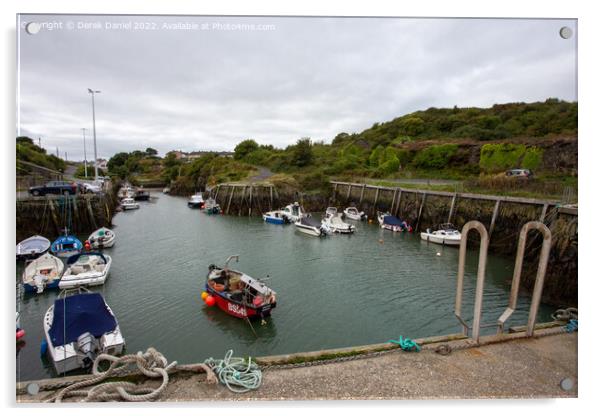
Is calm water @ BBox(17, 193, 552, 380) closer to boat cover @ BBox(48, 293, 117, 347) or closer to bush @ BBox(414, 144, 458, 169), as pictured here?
boat cover @ BBox(48, 293, 117, 347)

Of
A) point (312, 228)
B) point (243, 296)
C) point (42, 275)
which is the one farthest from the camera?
point (312, 228)

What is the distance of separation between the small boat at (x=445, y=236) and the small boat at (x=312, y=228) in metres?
6.30

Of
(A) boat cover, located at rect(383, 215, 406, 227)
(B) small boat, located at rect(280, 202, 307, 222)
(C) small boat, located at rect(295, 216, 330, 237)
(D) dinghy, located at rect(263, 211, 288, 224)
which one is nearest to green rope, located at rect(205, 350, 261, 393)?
(C) small boat, located at rect(295, 216, 330, 237)

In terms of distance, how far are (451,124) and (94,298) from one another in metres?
44.0

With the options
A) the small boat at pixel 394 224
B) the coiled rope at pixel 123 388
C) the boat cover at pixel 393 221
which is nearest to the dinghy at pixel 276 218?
the small boat at pixel 394 224

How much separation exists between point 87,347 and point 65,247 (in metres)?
11.1

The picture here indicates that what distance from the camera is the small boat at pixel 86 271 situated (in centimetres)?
1227

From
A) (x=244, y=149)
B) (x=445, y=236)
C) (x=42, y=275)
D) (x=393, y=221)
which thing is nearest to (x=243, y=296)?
(x=42, y=275)

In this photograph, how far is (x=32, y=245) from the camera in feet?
50.0

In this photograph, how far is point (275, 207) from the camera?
3341 cm

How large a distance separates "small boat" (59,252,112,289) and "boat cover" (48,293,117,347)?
5211mm

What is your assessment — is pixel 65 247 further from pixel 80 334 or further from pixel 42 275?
pixel 80 334

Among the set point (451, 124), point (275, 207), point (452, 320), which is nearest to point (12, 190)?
point (452, 320)

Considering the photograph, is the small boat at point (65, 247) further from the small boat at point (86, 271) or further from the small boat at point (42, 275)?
the small boat at point (42, 275)
